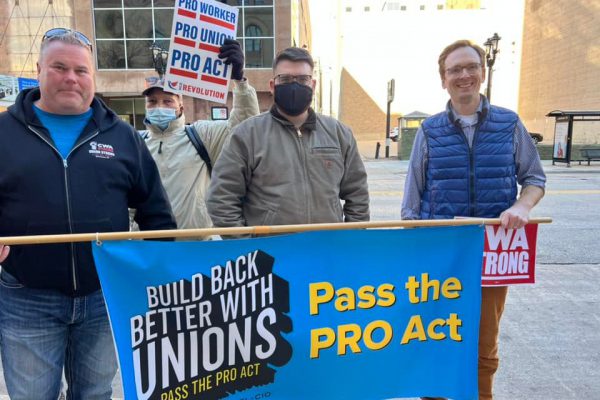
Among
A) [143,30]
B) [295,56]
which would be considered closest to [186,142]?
[295,56]

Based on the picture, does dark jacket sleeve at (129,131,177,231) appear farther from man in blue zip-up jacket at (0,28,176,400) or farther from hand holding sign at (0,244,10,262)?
hand holding sign at (0,244,10,262)

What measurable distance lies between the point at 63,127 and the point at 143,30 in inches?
1011

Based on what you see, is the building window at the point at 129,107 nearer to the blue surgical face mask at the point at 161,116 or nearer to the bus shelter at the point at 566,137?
the bus shelter at the point at 566,137

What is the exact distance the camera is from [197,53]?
3.20 m

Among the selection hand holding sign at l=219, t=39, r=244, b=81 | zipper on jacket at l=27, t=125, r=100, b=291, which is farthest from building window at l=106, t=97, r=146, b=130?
zipper on jacket at l=27, t=125, r=100, b=291

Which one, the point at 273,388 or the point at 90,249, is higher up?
the point at 90,249

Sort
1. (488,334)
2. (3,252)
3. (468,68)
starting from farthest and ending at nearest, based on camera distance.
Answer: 1. (488,334)
2. (468,68)
3. (3,252)

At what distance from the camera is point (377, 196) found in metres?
11.9

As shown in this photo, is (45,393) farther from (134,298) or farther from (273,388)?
(273,388)

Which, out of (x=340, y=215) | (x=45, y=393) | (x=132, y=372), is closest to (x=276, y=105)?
(x=340, y=215)

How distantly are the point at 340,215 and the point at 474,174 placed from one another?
2.59 feet

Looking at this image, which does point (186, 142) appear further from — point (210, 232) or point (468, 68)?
point (468, 68)

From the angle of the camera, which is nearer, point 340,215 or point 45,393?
point 45,393

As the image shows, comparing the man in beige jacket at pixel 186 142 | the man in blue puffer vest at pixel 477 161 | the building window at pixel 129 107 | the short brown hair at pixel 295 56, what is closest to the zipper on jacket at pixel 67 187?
the man in beige jacket at pixel 186 142
